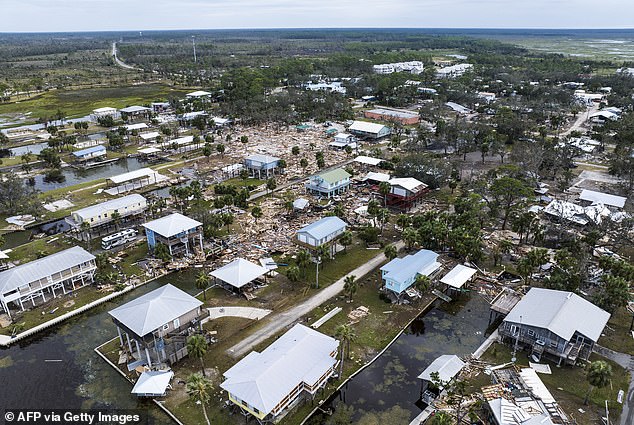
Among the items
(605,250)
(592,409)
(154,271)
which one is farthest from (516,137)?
(154,271)

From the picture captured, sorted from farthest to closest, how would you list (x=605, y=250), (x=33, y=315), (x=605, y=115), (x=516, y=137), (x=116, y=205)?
(x=605, y=115) < (x=516, y=137) < (x=116, y=205) < (x=605, y=250) < (x=33, y=315)

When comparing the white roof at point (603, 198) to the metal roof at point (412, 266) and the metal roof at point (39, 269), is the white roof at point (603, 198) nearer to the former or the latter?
the metal roof at point (412, 266)

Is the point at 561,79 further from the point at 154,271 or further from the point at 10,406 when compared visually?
the point at 10,406

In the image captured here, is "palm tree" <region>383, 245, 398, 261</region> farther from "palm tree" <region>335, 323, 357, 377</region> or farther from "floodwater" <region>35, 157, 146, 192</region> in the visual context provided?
"floodwater" <region>35, 157, 146, 192</region>

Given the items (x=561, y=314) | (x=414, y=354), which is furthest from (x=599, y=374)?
(x=414, y=354)

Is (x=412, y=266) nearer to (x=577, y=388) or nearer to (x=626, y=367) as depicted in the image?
(x=577, y=388)

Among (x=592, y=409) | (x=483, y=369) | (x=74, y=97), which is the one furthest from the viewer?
(x=74, y=97)

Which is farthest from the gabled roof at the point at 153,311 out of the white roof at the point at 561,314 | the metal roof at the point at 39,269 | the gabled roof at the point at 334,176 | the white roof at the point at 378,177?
the white roof at the point at 378,177

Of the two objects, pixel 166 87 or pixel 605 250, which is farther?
pixel 166 87

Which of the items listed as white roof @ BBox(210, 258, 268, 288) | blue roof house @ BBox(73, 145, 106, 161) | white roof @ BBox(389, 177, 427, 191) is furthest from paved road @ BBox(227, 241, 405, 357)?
blue roof house @ BBox(73, 145, 106, 161)
